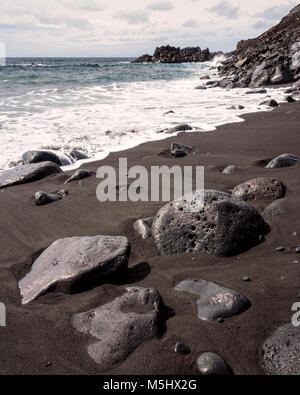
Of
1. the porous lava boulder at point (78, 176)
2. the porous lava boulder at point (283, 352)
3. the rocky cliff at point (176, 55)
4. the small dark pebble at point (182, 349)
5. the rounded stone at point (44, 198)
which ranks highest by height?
the rocky cliff at point (176, 55)

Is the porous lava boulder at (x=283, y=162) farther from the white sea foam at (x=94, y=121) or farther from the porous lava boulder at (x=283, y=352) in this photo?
the porous lava boulder at (x=283, y=352)

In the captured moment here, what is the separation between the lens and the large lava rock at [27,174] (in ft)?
14.7

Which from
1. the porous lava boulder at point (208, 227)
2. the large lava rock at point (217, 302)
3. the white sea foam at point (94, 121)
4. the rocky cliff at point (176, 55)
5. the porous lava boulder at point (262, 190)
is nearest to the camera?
the large lava rock at point (217, 302)

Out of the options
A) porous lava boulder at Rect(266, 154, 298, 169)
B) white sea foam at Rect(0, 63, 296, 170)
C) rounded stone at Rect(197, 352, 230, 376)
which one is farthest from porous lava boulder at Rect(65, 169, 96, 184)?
rounded stone at Rect(197, 352, 230, 376)

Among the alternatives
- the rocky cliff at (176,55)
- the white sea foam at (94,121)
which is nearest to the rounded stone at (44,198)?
the white sea foam at (94,121)

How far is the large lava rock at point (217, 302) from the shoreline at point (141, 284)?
0.05 meters

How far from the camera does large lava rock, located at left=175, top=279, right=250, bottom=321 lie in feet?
6.59

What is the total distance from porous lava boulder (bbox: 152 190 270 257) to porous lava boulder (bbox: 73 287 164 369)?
0.61 metres

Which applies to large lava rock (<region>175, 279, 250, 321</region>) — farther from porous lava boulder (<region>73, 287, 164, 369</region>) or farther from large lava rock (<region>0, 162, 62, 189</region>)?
large lava rock (<region>0, 162, 62, 189</region>)

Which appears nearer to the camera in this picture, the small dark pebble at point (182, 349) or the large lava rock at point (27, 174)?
the small dark pebble at point (182, 349)

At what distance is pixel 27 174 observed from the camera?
4605mm

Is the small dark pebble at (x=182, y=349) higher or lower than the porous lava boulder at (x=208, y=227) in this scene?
lower

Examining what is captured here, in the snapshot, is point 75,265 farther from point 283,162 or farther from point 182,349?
point 283,162

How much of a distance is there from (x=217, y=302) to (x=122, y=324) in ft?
1.82
